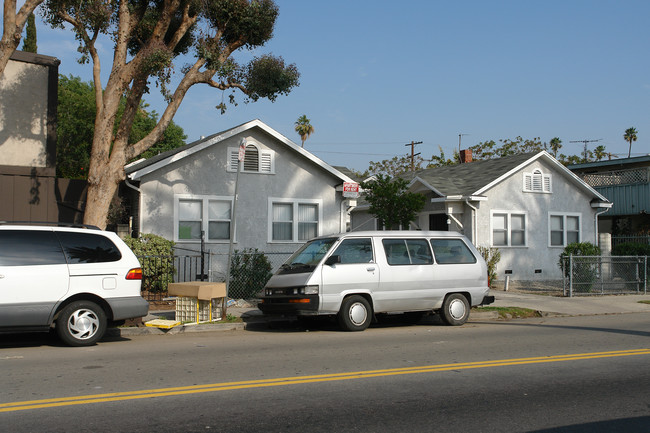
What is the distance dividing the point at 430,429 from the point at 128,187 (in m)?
16.0

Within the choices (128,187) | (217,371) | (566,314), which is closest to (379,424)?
(217,371)

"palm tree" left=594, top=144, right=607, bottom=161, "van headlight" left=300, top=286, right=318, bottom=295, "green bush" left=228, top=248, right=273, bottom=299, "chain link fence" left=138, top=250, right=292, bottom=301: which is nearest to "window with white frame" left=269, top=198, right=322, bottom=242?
"chain link fence" left=138, top=250, right=292, bottom=301

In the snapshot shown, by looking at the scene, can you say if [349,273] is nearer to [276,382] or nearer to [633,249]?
[276,382]

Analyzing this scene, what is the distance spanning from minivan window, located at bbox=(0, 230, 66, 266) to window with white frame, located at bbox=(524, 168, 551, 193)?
19120mm

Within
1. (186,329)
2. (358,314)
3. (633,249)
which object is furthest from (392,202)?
(633,249)

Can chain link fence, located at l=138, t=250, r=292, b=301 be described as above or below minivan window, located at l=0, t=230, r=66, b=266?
below

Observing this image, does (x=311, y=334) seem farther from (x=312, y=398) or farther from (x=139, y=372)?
(x=312, y=398)

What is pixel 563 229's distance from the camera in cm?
2506

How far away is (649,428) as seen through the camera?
5.53 meters

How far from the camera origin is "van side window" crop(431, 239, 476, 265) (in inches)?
509

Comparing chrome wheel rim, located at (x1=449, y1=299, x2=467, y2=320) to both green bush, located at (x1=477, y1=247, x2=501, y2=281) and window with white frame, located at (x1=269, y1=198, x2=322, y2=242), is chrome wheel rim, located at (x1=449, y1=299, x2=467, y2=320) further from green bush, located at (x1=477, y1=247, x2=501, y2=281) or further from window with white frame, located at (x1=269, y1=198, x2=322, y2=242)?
green bush, located at (x1=477, y1=247, x2=501, y2=281)

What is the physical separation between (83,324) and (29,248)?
1.45m

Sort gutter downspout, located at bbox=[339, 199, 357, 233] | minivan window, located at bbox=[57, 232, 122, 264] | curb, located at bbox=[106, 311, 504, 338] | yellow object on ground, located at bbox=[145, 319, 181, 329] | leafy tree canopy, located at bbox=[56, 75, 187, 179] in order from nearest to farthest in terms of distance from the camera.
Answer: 1. minivan window, located at bbox=[57, 232, 122, 264]
2. curb, located at bbox=[106, 311, 504, 338]
3. yellow object on ground, located at bbox=[145, 319, 181, 329]
4. gutter downspout, located at bbox=[339, 199, 357, 233]
5. leafy tree canopy, located at bbox=[56, 75, 187, 179]

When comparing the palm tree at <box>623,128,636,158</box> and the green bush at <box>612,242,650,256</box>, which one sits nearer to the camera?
the green bush at <box>612,242,650,256</box>
